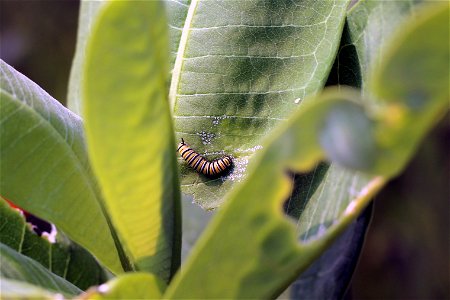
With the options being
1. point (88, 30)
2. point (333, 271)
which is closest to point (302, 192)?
point (333, 271)

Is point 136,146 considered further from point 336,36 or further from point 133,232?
point 336,36

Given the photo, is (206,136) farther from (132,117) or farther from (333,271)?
(132,117)

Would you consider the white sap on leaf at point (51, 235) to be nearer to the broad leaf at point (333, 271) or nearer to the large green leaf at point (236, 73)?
the large green leaf at point (236, 73)

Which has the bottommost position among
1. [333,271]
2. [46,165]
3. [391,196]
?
[391,196]

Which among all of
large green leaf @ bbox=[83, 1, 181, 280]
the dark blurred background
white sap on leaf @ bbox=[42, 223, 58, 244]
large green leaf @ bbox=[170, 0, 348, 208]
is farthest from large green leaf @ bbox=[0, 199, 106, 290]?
the dark blurred background

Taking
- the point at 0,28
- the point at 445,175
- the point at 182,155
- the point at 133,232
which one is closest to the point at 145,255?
the point at 133,232

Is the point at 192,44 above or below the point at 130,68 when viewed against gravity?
below

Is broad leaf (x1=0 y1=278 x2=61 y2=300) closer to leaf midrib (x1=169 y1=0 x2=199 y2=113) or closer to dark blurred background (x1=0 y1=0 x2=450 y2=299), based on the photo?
leaf midrib (x1=169 y1=0 x2=199 y2=113)
